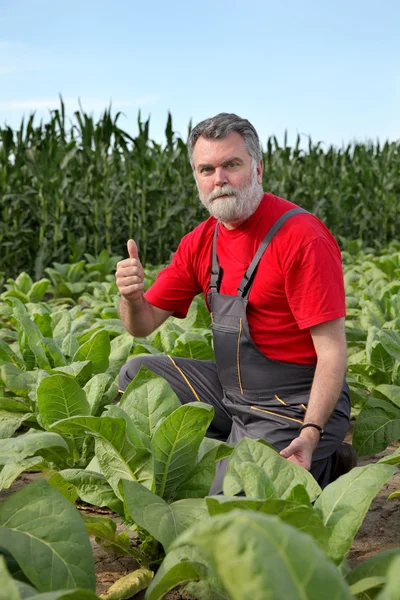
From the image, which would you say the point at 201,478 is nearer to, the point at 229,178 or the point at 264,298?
the point at 264,298

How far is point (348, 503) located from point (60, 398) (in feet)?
4.13

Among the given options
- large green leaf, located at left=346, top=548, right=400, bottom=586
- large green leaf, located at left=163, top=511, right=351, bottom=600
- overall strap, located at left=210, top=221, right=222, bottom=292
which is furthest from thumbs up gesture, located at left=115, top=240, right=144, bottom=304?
large green leaf, located at left=163, top=511, right=351, bottom=600

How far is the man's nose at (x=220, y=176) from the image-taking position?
10.1ft

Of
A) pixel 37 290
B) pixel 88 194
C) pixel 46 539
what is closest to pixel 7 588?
pixel 46 539

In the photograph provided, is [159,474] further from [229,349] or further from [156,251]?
[156,251]

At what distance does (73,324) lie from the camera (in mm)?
4438

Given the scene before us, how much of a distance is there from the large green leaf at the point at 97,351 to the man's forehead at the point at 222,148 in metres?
1.02

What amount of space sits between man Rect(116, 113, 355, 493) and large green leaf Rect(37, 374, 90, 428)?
0.57 metres

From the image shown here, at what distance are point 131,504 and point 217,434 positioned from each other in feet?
4.84

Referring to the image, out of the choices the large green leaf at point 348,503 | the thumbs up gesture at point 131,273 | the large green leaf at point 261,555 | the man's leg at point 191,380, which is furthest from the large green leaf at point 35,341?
the large green leaf at point 261,555

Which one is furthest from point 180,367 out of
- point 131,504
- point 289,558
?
point 289,558

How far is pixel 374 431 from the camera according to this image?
3.40 metres

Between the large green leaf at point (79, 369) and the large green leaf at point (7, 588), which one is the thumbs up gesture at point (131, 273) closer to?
the large green leaf at point (79, 369)

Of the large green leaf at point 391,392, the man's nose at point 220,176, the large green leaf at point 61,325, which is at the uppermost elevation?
the man's nose at point 220,176
